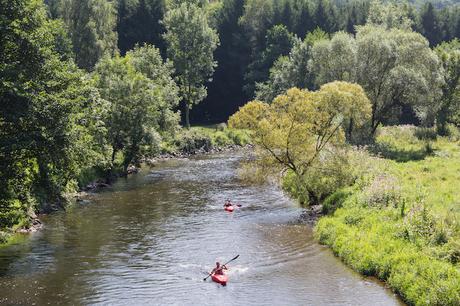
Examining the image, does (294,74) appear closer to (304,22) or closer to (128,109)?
(304,22)

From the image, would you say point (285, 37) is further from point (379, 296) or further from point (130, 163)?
point (379, 296)

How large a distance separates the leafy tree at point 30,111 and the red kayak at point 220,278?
10279 mm

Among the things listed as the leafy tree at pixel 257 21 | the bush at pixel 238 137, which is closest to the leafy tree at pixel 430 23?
the leafy tree at pixel 257 21

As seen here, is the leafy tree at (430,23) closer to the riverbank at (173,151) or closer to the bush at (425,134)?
the riverbank at (173,151)

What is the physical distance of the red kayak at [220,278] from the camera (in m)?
26.5

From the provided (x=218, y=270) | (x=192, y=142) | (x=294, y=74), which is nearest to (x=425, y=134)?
(x=192, y=142)

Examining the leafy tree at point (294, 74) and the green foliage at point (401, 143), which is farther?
the leafy tree at point (294, 74)

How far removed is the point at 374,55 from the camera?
63344 millimetres

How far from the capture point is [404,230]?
91.9ft

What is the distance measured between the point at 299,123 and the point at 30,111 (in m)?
19.4

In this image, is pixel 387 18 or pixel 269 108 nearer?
pixel 269 108

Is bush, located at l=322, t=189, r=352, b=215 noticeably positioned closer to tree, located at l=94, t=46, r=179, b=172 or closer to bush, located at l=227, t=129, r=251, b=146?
tree, located at l=94, t=46, r=179, b=172

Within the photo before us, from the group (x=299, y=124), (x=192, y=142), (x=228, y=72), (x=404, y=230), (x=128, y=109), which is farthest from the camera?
(x=228, y=72)

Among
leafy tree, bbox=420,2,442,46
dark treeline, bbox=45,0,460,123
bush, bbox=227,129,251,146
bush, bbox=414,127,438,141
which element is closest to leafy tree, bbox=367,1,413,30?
dark treeline, bbox=45,0,460,123
